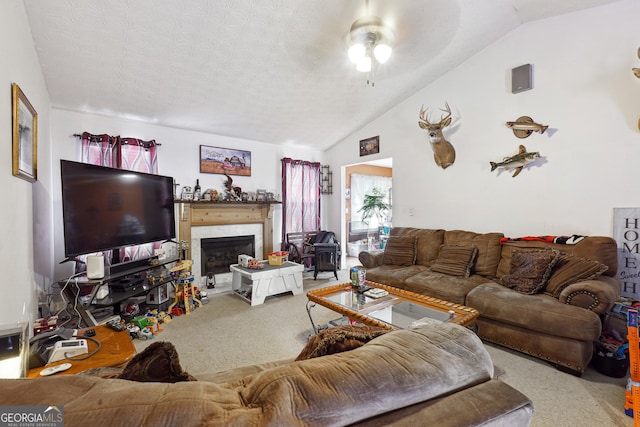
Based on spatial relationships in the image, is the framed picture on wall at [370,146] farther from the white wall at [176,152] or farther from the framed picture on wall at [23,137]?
the framed picture on wall at [23,137]

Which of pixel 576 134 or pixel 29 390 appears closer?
pixel 29 390

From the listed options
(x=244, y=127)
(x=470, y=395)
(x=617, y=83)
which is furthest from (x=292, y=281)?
(x=617, y=83)

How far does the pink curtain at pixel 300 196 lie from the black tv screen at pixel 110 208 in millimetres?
2081

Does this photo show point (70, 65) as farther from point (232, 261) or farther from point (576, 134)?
point (576, 134)

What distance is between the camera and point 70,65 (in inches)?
105

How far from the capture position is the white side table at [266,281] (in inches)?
144

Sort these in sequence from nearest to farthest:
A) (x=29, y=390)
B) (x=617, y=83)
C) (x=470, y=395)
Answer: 1. (x=29, y=390)
2. (x=470, y=395)
3. (x=617, y=83)

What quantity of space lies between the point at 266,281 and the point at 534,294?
2950mm

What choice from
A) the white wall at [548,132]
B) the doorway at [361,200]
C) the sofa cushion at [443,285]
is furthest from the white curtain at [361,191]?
the sofa cushion at [443,285]

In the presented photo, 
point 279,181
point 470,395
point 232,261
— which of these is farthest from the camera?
point 279,181

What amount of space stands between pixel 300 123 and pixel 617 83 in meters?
3.69

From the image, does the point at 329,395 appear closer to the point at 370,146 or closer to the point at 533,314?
the point at 533,314

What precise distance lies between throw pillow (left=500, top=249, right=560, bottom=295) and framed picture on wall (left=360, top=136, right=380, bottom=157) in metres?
2.72

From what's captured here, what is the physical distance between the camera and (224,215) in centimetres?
449
